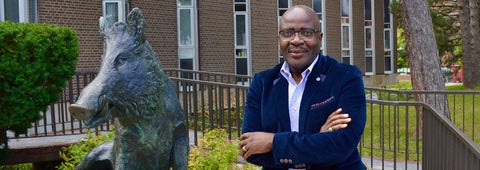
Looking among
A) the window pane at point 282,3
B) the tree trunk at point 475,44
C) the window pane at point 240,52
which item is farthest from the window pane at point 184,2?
the tree trunk at point 475,44

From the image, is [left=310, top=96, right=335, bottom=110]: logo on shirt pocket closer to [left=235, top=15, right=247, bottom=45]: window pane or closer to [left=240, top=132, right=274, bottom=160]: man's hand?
[left=240, top=132, right=274, bottom=160]: man's hand

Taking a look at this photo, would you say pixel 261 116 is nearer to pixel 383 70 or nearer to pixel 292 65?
pixel 292 65

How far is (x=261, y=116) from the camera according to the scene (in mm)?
2973

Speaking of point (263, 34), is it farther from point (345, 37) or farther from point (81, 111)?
point (81, 111)

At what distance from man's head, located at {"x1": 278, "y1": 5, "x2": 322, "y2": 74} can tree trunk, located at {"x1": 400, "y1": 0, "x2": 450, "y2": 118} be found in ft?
32.2

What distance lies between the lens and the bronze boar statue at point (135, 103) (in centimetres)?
270

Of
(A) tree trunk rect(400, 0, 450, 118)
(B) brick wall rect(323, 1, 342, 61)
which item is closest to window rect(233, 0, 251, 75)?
(B) brick wall rect(323, 1, 342, 61)

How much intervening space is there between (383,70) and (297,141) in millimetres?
27667

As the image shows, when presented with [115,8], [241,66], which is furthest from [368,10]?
[115,8]

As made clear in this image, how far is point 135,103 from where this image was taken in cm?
283

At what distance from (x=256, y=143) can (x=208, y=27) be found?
50.1 feet

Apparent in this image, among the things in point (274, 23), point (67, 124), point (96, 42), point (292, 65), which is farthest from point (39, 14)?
point (292, 65)

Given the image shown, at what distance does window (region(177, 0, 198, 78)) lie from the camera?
17047 millimetres

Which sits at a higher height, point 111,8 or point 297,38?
point 111,8
